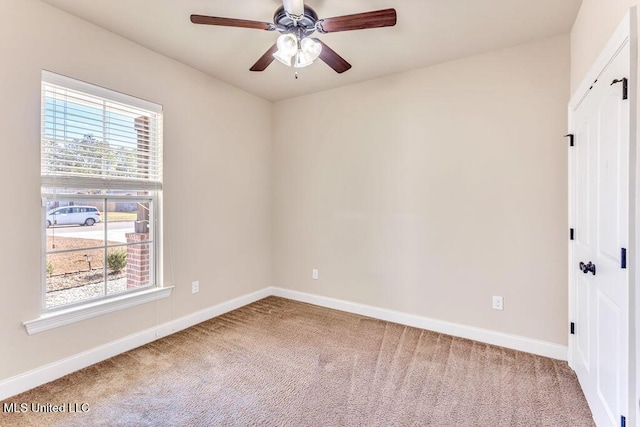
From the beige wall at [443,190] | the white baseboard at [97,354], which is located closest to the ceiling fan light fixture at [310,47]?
the beige wall at [443,190]

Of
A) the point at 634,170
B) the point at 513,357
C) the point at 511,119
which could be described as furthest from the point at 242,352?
the point at 511,119

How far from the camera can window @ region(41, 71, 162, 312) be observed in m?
2.14

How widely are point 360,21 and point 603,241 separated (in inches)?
71.1

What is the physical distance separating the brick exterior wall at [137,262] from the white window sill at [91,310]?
108mm

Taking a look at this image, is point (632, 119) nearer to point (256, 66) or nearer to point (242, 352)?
point (256, 66)

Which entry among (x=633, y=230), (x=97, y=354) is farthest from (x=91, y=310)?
(x=633, y=230)

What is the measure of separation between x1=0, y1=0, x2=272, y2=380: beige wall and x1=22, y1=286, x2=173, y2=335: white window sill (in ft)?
0.16

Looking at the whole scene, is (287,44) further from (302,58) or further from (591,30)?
(591,30)

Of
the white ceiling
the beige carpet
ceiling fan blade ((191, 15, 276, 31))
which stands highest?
the white ceiling

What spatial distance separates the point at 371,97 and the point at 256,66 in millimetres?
1424

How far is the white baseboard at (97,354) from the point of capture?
6.39 ft

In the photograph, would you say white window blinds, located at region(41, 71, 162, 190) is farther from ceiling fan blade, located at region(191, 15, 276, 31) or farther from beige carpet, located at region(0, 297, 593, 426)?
beige carpet, located at region(0, 297, 593, 426)

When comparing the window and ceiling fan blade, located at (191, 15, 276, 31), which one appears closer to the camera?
ceiling fan blade, located at (191, 15, 276, 31)

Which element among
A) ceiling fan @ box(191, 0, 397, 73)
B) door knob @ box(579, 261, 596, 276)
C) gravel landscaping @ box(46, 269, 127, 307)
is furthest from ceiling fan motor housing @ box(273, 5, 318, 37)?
gravel landscaping @ box(46, 269, 127, 307)
